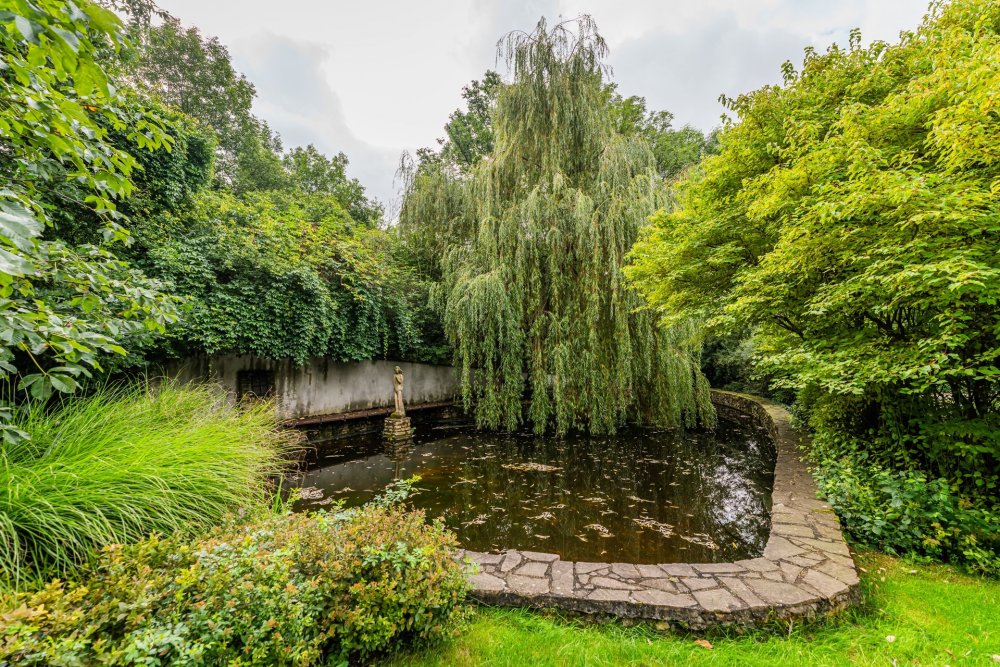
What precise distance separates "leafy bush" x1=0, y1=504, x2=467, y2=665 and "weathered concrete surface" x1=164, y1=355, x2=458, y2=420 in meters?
6.54

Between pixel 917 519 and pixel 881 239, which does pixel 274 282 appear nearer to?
pixel 881 239

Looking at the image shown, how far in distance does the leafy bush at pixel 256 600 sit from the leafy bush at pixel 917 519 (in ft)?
A: 12.0

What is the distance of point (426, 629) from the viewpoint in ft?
6.45

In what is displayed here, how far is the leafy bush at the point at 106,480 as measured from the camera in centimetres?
186

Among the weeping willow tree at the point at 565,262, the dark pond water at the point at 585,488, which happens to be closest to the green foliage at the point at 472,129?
the weeping willow tree at the point at 565,262

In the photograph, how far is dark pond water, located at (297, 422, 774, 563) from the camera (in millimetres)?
4020

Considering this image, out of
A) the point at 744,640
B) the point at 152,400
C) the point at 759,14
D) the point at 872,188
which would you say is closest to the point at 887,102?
the point at 872,188

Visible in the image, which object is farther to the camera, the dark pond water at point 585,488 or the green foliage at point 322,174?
the green foliage at point 322,174

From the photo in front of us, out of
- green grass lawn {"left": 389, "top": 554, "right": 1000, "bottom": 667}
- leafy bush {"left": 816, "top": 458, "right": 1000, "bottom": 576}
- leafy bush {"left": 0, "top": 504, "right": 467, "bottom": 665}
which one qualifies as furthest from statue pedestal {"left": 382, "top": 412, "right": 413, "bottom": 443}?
leafy bush {"left": 816, "top": 458, "right": 1000, "bottom": 576}

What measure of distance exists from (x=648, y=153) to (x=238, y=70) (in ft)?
→ 62.8

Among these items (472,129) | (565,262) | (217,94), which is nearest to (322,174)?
(217,94)

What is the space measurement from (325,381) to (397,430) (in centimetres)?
260

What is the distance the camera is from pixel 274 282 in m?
7.36

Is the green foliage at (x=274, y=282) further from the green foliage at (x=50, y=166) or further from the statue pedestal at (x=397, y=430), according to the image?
the green foliage at (x=50, y=166)
